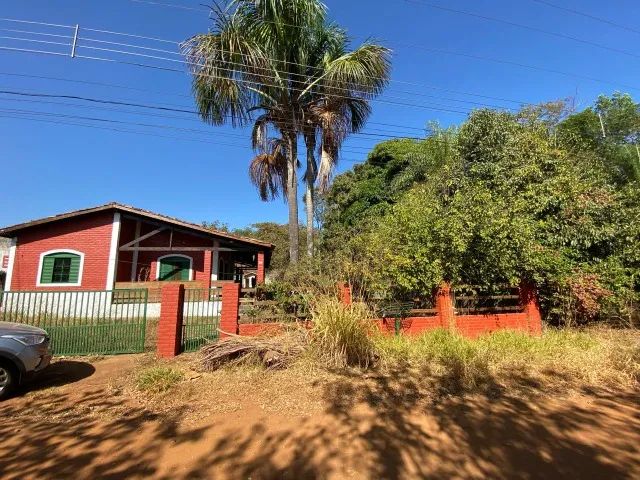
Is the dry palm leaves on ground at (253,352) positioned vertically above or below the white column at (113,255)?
below

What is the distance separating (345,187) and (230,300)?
1643cm

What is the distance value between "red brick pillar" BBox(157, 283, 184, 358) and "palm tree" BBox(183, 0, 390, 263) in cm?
595

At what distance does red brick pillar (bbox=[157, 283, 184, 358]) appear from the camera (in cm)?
783

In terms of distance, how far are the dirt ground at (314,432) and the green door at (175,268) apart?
465 inches

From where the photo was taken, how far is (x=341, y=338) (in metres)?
6.65

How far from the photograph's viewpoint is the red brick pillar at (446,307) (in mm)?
8561

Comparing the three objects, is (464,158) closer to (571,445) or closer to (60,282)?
(571,445)

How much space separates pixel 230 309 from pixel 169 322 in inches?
48.3

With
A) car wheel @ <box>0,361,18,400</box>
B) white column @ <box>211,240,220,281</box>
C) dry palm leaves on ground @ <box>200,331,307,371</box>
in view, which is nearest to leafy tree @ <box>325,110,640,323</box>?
dry palm leaves on ground @ <box>200,331,307,371</box>

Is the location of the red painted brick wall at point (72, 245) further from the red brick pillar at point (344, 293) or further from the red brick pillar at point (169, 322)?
the red brick pillar at point (344, 293)

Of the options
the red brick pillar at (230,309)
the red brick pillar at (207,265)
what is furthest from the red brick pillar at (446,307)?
the red brick pillar at (207,265)

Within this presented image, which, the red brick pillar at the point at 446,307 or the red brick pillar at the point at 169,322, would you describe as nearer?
the red brick pillar at the point at 169,322

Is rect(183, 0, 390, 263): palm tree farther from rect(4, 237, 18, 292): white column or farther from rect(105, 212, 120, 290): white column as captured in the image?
rect(4, 237, 18, 292): white column

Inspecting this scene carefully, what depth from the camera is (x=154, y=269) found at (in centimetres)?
1780
